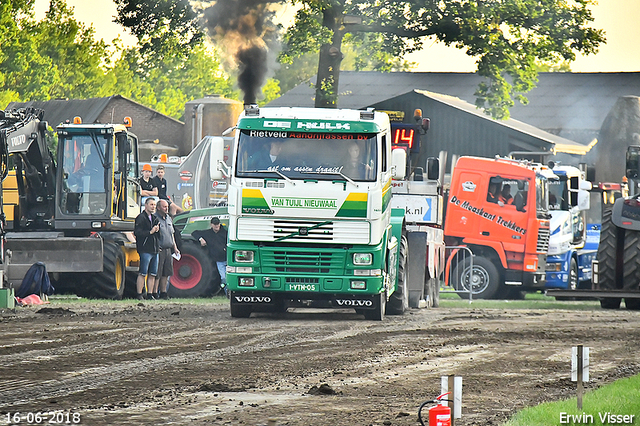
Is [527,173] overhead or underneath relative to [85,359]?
overhead

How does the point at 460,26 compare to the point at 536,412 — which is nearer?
the point at 536,412

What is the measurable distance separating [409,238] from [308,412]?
1249cm

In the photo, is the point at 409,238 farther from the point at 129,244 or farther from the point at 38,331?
the point at 38,331

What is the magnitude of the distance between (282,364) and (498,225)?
15571 mm

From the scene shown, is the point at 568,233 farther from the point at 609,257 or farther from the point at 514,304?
the point at 609,257

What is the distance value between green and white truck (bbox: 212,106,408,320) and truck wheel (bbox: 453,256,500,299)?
9.89 meters

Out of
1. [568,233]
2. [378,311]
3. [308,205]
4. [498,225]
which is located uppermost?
[308,205]

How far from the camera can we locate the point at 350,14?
99.0 feet

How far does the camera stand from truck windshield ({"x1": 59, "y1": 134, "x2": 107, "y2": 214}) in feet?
72.9

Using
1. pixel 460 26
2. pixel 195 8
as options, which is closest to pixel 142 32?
pixel 195 8

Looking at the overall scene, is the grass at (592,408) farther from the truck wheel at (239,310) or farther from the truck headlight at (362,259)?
the truck wheel at (239,310)

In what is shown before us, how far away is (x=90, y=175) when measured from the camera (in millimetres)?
22453

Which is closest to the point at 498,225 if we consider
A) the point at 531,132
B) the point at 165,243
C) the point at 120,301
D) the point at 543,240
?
the point at 543,240

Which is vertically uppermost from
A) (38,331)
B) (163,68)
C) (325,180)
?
(163,68)
